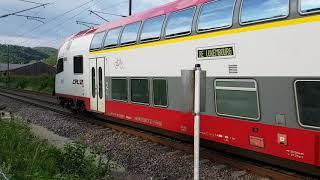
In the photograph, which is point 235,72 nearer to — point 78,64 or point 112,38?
point 112,38

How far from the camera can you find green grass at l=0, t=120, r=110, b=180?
7.60m

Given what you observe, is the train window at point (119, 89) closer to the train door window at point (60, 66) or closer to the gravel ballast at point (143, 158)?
the gravel ballast at point (143, 158)

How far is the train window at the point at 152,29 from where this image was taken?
1252 centimetres

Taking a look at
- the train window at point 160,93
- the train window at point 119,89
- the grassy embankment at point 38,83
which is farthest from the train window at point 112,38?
the grassy embankment at point 38,83

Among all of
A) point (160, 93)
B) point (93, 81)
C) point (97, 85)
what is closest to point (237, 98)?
point (160, 93)

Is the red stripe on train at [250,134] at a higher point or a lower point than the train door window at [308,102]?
lower

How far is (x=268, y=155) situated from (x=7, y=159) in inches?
188

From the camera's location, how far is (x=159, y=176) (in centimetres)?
955

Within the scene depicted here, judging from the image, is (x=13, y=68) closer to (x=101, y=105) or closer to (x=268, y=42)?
(x=101, y=105)

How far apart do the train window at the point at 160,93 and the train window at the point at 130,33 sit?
5.93 feet

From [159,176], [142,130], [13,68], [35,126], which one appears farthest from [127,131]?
[13,68]

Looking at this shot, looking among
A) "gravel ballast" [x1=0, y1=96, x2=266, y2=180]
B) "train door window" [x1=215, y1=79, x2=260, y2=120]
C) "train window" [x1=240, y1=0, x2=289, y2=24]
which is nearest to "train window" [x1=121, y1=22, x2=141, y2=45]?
"gravel ballast" [x1=0, y1=96, x2=266, y2=180]

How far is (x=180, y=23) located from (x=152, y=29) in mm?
1543

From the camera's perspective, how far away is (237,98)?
9.41 meters
